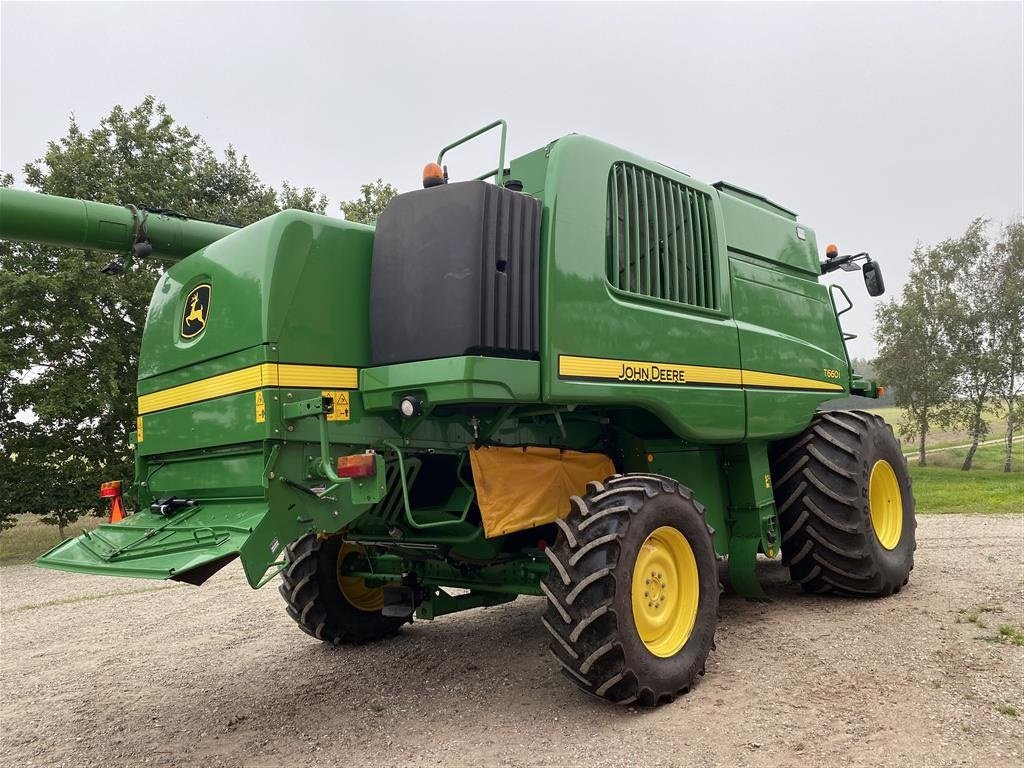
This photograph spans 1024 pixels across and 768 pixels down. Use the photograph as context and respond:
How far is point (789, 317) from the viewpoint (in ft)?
20.7

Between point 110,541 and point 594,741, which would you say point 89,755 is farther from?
point 594,741

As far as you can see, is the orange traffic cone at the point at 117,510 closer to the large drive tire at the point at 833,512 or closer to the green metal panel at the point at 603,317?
the green metal panel at the point at 603,317

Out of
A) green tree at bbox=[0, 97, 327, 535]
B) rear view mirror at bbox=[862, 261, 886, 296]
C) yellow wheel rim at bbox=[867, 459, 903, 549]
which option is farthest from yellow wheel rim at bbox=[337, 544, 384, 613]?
green tree at bbox=[0, 97, 327, 535]

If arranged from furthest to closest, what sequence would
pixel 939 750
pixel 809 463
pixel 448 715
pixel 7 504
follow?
pixel 7 504 → pixel 809 463 → pixel 448 715 → pixel 939 750

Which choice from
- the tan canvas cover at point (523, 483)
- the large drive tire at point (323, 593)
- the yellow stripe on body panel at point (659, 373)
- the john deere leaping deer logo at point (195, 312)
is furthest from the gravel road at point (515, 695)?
the john deere leaping deer logo at point (195, 312)

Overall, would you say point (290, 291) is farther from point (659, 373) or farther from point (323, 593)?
point (323, 593)

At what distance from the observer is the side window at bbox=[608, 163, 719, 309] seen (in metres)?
4.75

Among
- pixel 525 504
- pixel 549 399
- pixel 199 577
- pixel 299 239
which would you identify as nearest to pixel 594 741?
pixel 525 504

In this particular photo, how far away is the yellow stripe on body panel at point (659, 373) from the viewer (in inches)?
169

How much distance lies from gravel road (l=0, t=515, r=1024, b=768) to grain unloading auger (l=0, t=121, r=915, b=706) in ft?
1.39

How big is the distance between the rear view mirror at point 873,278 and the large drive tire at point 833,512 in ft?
4.78

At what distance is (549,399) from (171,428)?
2332 mm

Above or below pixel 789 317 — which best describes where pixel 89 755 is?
below

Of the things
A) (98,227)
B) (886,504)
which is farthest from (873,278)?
(98,227)
